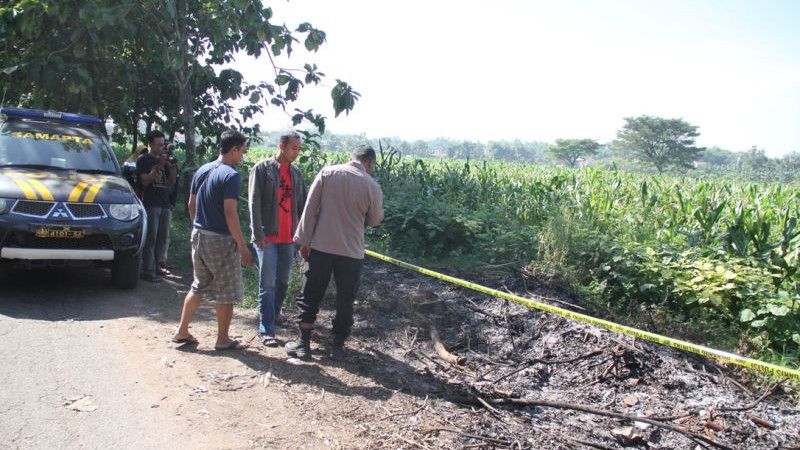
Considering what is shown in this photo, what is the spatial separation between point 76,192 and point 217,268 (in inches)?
99.7

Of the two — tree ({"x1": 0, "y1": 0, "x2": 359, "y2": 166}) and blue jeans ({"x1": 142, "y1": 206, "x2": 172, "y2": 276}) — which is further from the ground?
tree ({"x1": 0, "y1": 0, "x2": 359, "y2": 166})

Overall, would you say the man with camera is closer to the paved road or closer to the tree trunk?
the paved road

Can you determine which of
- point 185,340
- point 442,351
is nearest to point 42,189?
point 185,340

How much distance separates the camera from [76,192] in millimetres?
6645

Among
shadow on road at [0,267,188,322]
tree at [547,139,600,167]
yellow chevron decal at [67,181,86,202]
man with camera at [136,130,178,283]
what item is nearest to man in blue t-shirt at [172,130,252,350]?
shadow on road at [0,267,188,322]

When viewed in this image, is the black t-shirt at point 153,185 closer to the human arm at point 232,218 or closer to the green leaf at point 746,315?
the human arm at point 232,218

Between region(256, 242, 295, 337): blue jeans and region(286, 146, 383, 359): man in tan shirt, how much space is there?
1.11 ft

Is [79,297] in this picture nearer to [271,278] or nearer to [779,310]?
[271,278]

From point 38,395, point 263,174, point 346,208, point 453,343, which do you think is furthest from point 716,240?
point 38,395

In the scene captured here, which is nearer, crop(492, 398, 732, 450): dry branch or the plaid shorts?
crop(492, 398, 732, 450): dry branch

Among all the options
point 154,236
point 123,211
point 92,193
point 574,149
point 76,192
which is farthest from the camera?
point 574,149

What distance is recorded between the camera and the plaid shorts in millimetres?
5230

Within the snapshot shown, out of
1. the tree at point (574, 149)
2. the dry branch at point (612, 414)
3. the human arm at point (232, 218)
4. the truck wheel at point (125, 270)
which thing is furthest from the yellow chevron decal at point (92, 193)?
the tree at point (574, 149)

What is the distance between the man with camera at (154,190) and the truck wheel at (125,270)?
2.21 ft
